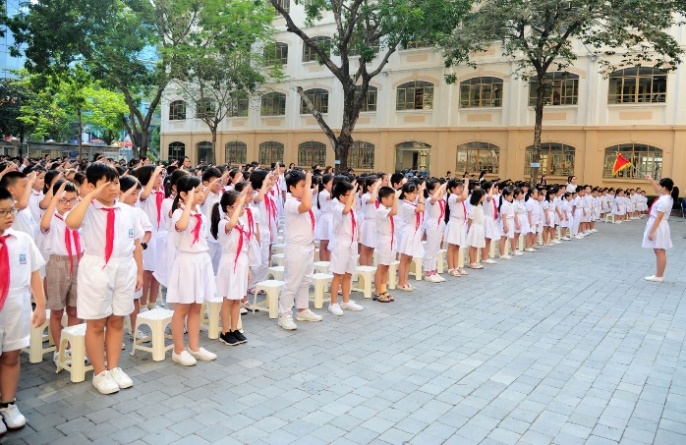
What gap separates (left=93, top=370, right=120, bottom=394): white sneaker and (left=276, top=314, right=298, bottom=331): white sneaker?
7.26 ft

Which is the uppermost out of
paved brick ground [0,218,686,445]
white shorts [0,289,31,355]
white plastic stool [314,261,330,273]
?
white shorts [0,289,31,355]

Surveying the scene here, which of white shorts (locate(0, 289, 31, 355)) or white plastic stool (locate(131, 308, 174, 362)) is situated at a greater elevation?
white shorts (locate(0, 289, 31, 355))

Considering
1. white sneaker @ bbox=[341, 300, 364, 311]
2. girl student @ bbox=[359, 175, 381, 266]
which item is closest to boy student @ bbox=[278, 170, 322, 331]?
white sneaker @ bbox=[341, 300, 364, 311]

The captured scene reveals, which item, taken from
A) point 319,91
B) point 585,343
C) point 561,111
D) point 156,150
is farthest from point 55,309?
point 156,150

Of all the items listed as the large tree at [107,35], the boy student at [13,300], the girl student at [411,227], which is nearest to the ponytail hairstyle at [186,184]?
the boy student at [13,300]

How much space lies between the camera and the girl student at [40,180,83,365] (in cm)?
531

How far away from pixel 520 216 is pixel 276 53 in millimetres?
23685

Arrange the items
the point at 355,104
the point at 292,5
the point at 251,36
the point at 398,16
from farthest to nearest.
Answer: the point at 292,5 → the point at 251,36 → the point at 355,104 → the point at 398,16

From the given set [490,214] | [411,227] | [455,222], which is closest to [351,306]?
[411,227]

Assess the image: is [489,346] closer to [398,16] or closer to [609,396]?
[609,396]

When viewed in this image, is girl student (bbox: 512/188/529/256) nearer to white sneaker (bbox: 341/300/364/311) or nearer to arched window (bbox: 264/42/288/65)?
white sneaker (bbox: 341/300/364/311)

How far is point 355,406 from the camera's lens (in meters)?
4.52

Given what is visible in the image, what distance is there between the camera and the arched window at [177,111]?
3931cm

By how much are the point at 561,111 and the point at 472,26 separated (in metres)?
8.11
